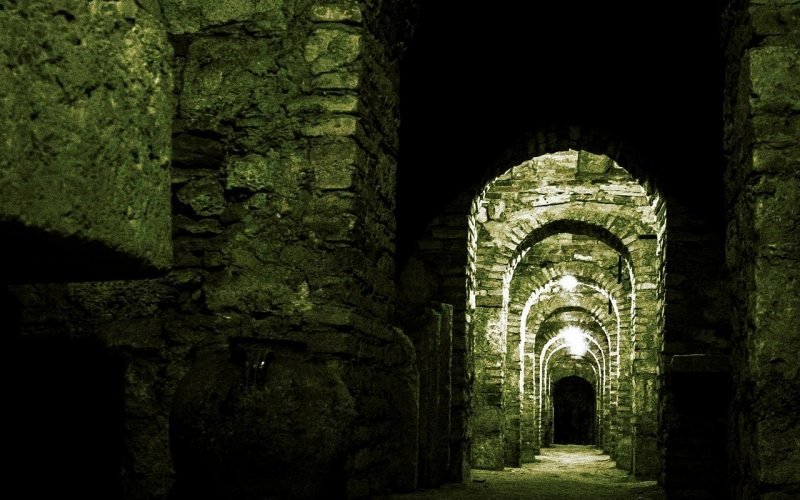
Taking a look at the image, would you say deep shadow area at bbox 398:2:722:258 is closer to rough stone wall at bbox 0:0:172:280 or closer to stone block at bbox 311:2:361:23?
stone block at bbox 311:2:361:23

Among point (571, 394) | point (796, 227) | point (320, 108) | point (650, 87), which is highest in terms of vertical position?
point (650, 87)

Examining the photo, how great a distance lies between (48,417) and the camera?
363 centimetres

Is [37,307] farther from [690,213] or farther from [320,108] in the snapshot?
[690,213]

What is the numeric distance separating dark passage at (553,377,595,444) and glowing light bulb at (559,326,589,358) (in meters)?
5.14

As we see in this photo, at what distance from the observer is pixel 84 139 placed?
1114mm

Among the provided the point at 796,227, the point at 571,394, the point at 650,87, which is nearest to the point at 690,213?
the point at 650,87

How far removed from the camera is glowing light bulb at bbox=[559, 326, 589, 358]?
60.7ft

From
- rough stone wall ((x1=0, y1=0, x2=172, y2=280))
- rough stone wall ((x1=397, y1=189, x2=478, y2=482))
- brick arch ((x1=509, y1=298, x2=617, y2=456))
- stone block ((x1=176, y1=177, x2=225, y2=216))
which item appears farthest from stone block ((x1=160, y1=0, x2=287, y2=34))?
brick arch ((x1=509, y1=298, x2=617, y2=456))

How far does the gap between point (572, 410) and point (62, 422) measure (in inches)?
1018

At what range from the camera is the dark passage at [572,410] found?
2762 cm

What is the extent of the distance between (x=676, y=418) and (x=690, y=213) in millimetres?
1848

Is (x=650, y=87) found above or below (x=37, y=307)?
above

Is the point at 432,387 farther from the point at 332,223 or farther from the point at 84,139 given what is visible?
the point at 84,139

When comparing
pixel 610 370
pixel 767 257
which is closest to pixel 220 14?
pixel 767 257
